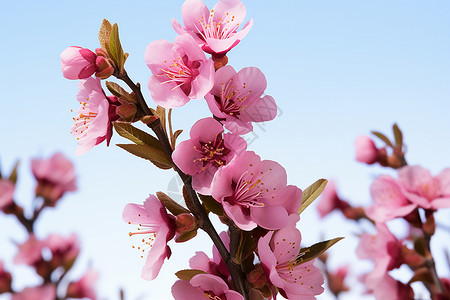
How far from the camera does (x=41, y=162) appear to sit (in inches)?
102

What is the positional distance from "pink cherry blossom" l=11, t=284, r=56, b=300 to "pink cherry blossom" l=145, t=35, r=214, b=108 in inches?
56.7

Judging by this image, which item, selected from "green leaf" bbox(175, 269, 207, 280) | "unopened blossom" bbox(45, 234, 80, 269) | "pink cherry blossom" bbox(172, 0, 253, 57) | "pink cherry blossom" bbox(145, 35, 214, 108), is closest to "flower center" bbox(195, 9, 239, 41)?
"pink cherry blossom" bbox(172, 0, 253, 57)

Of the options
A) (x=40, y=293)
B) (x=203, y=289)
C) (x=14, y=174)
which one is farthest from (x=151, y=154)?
(x=14, y=174)

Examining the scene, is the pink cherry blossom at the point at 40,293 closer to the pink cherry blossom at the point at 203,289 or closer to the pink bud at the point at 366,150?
the pink cherry blossom at the point at 203,289

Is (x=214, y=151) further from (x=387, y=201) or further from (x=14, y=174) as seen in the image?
(x=14, y=174)

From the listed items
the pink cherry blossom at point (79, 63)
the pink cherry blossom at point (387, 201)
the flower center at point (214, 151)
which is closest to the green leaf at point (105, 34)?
the pink cherry blossom at point (79, 63)

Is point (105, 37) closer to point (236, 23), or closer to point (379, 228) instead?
point (236, 23)

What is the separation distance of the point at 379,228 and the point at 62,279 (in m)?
1.35

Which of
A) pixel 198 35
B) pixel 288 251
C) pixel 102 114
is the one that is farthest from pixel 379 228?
pixel 102 114

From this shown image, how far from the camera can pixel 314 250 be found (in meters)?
0.96

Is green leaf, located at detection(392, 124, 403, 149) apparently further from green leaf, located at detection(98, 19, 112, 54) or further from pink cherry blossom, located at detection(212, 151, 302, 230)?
green leaf, located at detection(98, 19, 112, 54)

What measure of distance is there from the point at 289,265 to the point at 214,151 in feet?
0.87

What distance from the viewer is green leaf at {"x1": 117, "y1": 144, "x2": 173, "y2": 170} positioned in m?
0.91

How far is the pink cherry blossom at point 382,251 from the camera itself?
1.77m
